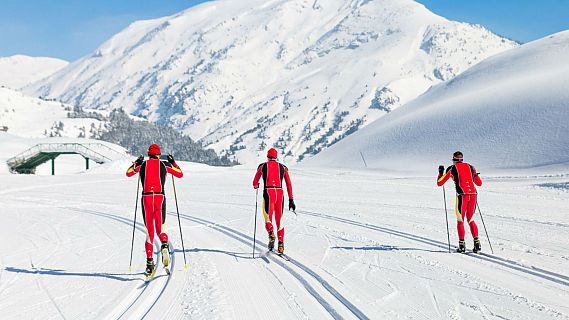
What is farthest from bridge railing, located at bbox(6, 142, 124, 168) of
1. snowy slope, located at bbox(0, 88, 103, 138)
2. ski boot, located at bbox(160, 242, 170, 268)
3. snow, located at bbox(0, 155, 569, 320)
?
snowy slope, located at bbox(0, 88, 103, 138)

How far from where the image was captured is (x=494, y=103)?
77.9 meters

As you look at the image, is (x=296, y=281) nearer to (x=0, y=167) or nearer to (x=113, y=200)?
(x=113, y=200)

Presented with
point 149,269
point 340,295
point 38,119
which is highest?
point 38,119

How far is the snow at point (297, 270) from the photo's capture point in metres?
6.71

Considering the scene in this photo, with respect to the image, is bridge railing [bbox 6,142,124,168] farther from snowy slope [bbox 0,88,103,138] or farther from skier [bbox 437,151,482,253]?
snowy slope [bbox 0,88,103,138]

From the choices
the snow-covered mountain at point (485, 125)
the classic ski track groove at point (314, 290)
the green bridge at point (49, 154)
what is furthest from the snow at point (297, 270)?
the snow-covered mountain at point (485, 125)

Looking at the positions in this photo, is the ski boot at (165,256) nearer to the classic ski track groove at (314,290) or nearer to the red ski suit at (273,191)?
the classic ski track groove at (314,290)

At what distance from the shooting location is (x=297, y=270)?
8.84 metres

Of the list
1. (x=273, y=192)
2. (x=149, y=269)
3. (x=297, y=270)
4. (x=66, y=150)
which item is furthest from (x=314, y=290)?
(x=66, y=150)

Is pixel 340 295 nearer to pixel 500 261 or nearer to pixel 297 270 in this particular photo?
pixel 297 270

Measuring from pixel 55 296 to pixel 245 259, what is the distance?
11.9 ft

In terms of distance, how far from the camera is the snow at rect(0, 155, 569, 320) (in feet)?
22.0

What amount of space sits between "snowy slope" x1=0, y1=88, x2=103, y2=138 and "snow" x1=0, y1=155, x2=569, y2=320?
473 ft

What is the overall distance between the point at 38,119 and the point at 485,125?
481 feet
